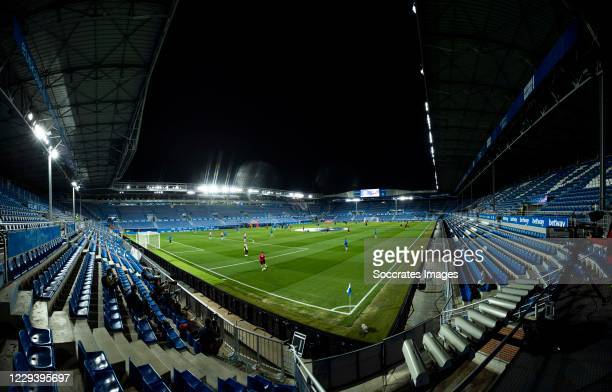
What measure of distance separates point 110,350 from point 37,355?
143cm

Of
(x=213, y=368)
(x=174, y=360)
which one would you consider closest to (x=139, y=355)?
(x=174, y=360)

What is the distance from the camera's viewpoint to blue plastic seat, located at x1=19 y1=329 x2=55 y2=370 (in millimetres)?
3213

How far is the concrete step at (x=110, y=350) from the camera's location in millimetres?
4188

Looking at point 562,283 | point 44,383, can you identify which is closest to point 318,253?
point 562,283

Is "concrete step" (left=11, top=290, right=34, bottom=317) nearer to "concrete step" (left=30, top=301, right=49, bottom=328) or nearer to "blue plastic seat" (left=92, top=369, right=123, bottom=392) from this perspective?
"concrete step" (left=30, top=301, right=49, bottom=328)

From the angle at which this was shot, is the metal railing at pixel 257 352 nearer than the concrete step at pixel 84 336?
A: No

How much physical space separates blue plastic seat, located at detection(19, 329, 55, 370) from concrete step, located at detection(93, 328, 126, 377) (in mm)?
955

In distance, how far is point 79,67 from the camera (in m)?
15.4

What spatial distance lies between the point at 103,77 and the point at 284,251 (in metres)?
18.7

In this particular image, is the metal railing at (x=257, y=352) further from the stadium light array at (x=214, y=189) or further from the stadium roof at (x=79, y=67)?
the stadium light array at (x=214, y=189)

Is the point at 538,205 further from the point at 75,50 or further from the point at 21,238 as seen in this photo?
the point at 75,50

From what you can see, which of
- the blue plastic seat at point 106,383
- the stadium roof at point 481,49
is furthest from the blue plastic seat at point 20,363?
the stadium roof at point 481,49

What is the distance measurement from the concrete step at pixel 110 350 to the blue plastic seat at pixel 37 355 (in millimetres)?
955

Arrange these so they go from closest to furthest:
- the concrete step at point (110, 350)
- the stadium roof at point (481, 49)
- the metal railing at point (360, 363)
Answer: the concrete step at point (110, 350), the metal railing at point (360, 363), the stadium roof at point (481, 49)
